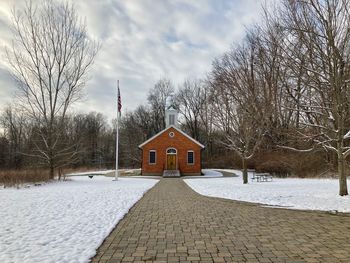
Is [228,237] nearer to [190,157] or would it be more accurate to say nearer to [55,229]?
[55,229]

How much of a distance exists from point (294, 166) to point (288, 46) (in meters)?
20.4

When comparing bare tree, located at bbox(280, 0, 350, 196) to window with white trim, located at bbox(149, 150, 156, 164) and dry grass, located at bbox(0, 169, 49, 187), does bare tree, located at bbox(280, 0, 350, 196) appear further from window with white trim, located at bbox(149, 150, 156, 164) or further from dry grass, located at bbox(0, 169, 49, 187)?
window with white trim, located at bbox(149, 150, 156, 164)

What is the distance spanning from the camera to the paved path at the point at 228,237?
5.36 meters

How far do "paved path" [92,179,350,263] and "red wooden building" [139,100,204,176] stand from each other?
97.1 ft

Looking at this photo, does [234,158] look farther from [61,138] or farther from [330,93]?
[330,93]

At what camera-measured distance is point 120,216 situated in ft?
30.3

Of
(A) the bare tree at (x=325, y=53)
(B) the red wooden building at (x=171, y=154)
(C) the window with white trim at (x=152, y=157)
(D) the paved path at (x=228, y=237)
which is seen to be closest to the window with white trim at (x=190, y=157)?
(B) the red wooden building at (x=171, y=154)

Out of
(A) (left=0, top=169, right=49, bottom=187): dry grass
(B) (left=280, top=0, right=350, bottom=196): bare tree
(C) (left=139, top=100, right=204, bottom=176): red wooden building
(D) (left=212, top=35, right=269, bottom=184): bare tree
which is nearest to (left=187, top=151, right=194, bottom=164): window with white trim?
(C) (left=139, top=100, right=204, bottom=176): red wooden building

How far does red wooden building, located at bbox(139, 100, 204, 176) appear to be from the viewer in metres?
39.9

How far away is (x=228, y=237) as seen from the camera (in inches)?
265

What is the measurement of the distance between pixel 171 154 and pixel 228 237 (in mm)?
33585

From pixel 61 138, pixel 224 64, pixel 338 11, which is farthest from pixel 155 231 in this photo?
pixel 224 64

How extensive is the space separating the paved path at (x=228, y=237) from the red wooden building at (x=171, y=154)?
2959 centimetres

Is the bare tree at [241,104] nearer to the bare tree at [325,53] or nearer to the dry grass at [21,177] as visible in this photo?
the bare tree at [325,53]
